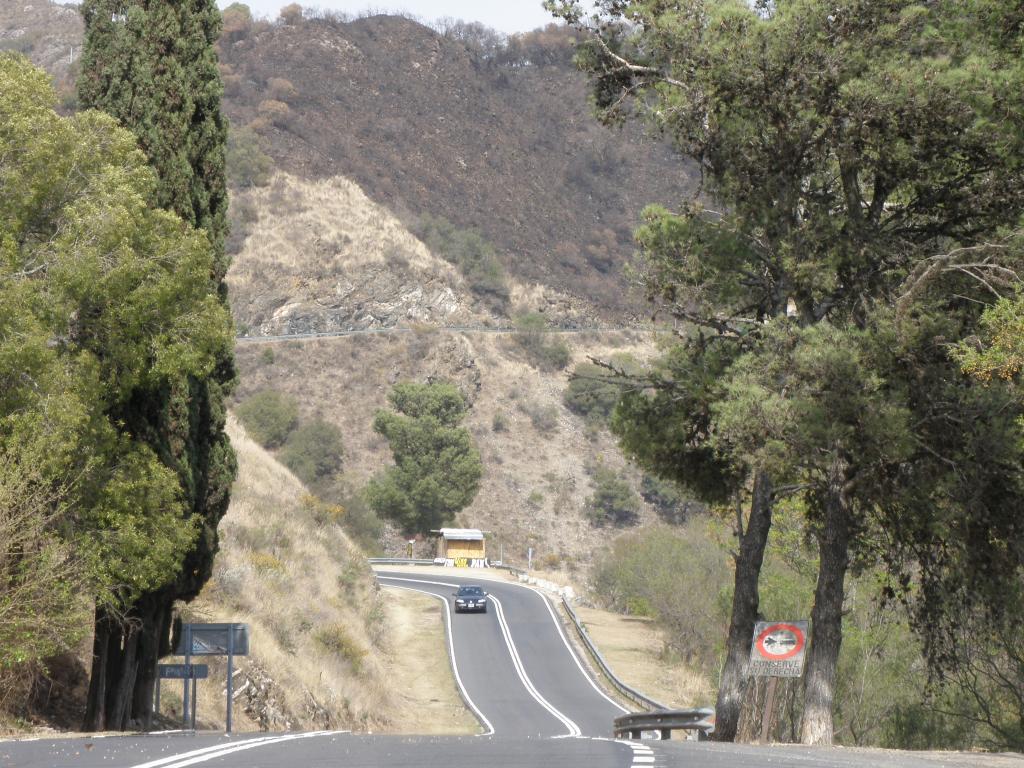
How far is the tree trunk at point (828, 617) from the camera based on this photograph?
63.8 feet

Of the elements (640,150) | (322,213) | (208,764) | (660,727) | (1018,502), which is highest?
(640,150)

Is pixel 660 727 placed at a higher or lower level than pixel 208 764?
lower

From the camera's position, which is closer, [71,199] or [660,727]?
[71,199]

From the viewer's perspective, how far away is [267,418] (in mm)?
98750

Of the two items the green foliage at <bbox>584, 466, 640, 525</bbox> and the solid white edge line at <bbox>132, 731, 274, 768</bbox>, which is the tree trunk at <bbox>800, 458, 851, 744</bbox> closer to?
the solid white edge line at <bbox>132, 731, 274, 768</bbox>

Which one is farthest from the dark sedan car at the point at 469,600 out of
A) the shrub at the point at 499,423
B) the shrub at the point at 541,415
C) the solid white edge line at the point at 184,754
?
the shrub at the point at 541,415

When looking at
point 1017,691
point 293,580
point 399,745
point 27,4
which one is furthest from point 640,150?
point 399,745

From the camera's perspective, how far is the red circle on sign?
18.5 m

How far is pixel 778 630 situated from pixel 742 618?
2516mm

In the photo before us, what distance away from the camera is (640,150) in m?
169

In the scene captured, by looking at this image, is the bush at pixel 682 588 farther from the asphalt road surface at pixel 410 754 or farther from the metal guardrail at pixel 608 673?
the asphalt road surface at pixel 410 754

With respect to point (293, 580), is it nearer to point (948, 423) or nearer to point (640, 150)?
point (948, 423)

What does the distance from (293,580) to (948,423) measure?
2645cm

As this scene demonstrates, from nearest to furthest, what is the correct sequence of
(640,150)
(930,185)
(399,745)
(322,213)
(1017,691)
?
(399,745) → (930,185) → (1017,691) → (322,213) → (640,150)
